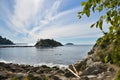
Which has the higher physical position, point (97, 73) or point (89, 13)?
→ point (89, 13)

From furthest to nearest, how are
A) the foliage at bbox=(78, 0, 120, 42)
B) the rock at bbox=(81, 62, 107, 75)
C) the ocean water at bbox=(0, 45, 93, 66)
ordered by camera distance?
the ocean water at bbox=(0, 45, 93, 66) → the rock at bbox=(81, 62, 107, 75) → the foliage at bbox=(78, 0, 120, 42)

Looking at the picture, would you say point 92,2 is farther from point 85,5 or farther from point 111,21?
point 111,21

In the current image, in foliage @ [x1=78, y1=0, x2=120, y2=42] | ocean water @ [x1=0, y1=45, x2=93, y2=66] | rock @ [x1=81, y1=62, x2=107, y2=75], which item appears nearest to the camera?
foliage @ [x1=78, y1=0, x2=120, y2=42]

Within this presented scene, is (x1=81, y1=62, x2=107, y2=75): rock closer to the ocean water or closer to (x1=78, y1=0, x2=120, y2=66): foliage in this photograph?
(x1=78, y1=0, x2=120, y2=66): foliage

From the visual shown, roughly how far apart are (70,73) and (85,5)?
83.2 feet

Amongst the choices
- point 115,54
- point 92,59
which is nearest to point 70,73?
point 92,59

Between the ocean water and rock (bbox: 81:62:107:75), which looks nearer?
rock (bbox: 81:62:107:75)

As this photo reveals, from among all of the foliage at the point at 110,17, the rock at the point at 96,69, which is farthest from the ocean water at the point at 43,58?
the foliage at the point at 110,17

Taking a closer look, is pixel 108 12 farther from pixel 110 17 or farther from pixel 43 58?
pixel 43 58

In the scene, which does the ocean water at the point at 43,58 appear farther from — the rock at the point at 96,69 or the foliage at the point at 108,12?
the foliage at the point at 108,12

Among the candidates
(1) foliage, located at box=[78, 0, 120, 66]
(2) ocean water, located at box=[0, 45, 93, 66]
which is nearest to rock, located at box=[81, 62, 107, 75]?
(1) foliage, located at box=[78, 0, 120, 66]

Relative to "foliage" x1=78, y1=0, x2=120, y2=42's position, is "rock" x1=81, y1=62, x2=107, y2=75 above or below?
below

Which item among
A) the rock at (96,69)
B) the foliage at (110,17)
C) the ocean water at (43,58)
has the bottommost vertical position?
the rock at (96,69)

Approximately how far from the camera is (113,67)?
78.4 feet
